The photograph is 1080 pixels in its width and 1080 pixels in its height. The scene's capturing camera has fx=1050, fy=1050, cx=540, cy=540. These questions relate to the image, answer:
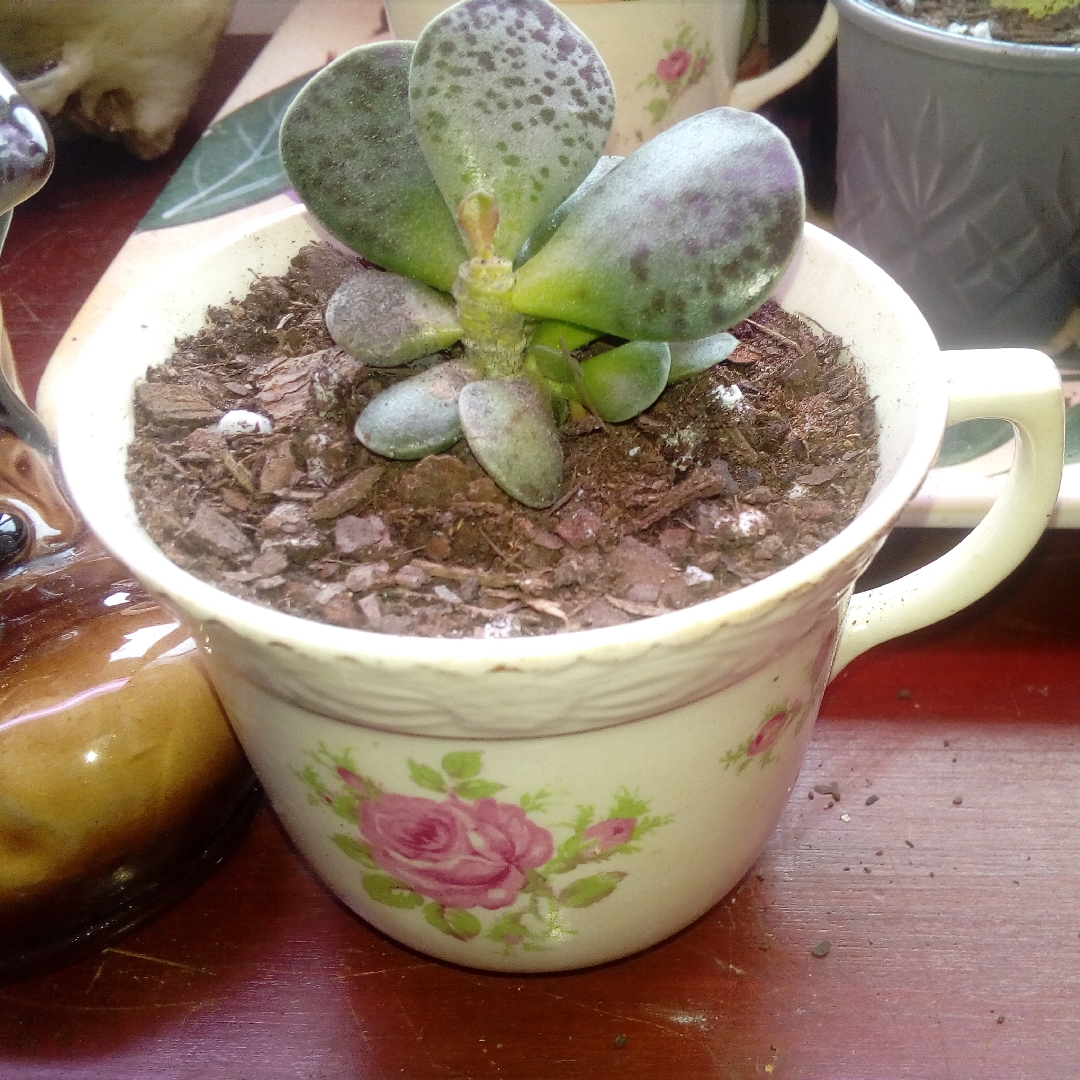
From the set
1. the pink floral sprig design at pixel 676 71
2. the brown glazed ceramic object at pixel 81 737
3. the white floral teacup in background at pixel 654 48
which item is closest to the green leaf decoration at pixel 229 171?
the white floral teacup in background at pixel 654 48

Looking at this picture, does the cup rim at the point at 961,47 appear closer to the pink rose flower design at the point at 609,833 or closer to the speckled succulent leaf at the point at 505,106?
the speckled succulent leaf at the point at 505,106

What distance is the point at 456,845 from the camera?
38 centimetres

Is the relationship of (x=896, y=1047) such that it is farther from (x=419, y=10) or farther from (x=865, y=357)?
(x=419, y=10)

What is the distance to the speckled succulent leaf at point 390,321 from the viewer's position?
0.40 meters

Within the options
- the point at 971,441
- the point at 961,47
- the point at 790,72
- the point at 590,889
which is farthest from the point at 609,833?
the point at 790,72

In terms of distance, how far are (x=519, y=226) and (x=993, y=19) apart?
1.82ft

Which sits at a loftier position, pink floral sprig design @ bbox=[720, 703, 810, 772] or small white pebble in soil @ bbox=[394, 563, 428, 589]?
small white pebble in soil @ bbox=[394, 563, 428, 589]

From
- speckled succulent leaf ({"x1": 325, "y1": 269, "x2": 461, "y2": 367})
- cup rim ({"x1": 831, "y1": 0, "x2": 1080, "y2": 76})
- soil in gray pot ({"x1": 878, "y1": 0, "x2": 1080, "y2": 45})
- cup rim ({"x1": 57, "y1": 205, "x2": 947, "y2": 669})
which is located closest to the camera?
cup rim ({"x1": 57, "y1": 205, "x2": 947, "y2": 669})

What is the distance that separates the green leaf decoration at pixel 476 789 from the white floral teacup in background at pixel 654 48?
56cm

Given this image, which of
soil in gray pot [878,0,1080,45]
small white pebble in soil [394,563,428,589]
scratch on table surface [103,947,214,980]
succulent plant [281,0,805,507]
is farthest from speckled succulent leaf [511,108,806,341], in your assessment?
soil in gray pot [878,0,1080,45]

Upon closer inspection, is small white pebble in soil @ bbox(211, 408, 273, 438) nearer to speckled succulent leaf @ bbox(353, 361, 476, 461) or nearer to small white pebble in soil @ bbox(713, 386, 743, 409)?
speckled succulent leaf @ bbox(353, 361, 476, 461)

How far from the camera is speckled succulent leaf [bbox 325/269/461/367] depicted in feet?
1.30

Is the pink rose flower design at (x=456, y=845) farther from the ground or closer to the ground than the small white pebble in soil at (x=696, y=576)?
closer to the ground

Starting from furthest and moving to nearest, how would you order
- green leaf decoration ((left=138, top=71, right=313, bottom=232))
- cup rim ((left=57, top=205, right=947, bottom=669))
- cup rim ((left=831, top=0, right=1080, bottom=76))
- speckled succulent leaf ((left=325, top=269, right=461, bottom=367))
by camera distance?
green leaf decoration ((left=138, top=71, right=313, bottom=232)) < cup rim ((left=831, top=0, right=1080, bottom=76)) < speckled succulent leaf ((left=325, top=269, right=461, bottom=367)) < cup rim ((left=57, top=205, right=947, bottom=669))
